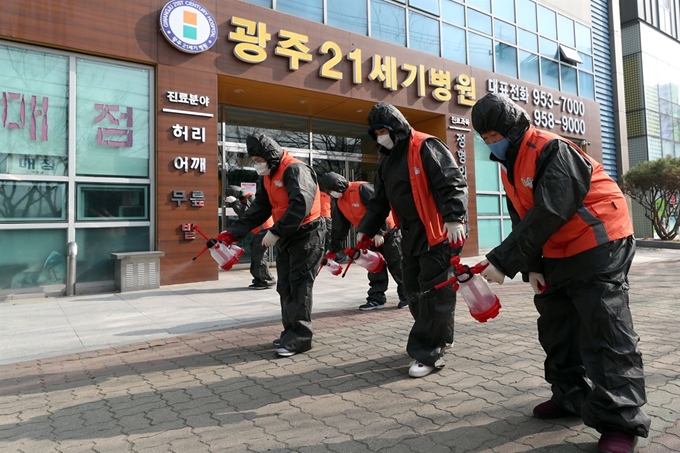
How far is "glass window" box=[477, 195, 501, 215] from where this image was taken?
1456cm

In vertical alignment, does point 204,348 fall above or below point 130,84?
below

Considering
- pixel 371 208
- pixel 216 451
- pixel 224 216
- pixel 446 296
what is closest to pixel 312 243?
pixel 371 208

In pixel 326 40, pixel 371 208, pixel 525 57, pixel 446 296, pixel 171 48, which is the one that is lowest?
pixel 446 296

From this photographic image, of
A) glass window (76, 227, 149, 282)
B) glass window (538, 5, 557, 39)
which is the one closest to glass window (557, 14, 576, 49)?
glass window (538, 5, 557, 39)

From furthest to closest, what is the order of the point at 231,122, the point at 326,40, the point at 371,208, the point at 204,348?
1. the point at 231,122
2. the point at 326,40
3. the point at 204,348
4. the point at 371,208

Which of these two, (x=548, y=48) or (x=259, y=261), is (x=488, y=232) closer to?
(x=548, y=48)

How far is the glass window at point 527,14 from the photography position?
15.5 m

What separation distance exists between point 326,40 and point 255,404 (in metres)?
9.67

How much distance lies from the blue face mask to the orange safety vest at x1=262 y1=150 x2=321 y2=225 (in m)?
2.03

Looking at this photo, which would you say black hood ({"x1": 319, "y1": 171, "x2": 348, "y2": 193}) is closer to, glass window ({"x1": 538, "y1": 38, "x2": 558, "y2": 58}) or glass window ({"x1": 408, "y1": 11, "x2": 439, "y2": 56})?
glass window ({"x1": 408, "y1": 11, "x2": 439, "y2": 56})

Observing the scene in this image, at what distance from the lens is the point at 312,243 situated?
4.23m

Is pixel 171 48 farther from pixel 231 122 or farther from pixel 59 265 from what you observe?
pixel 59 265

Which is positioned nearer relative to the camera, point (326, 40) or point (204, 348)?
point (204, 348)

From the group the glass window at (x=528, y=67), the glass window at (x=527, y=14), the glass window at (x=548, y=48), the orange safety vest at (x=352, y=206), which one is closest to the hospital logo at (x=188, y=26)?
the orange safety vest at (x=352, y=206)
